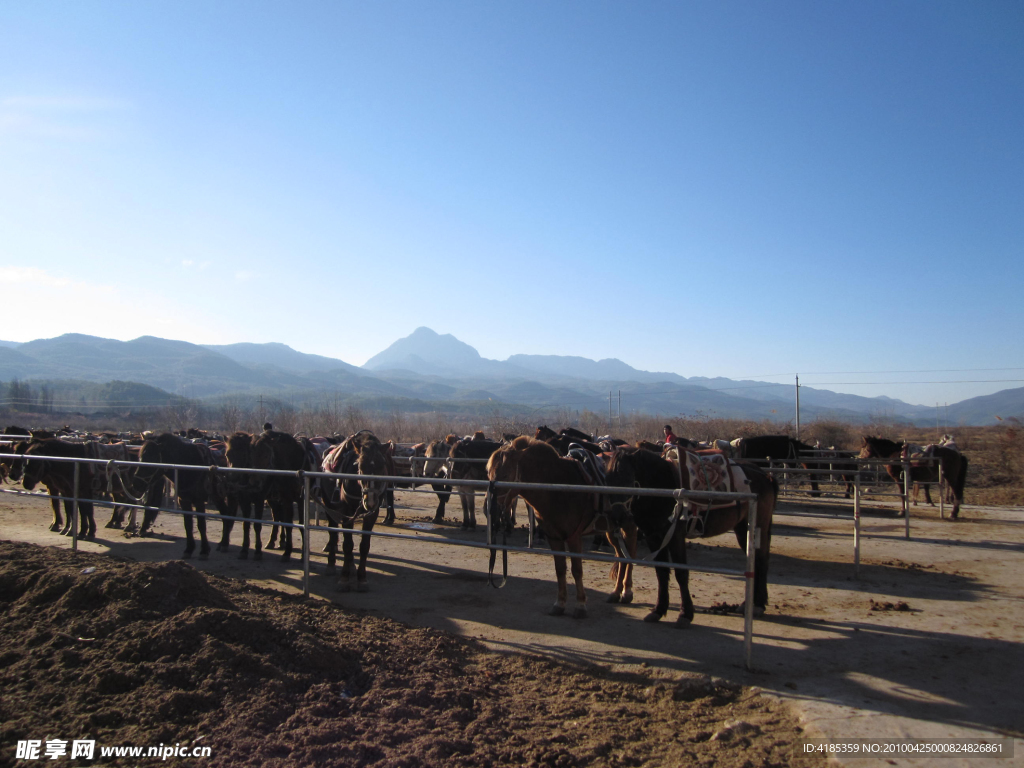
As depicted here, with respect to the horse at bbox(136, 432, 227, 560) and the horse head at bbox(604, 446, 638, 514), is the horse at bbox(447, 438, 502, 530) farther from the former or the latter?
the horse head at bbox(604, 446, 638, 514)

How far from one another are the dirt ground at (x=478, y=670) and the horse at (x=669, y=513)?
1.05 ft

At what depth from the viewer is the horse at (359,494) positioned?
7.41 m

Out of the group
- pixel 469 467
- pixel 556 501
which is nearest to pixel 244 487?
pixel 469 467

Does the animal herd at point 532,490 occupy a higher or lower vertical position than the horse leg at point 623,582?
higher

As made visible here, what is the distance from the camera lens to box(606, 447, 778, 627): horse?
5.91m

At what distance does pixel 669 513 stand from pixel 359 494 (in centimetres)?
413

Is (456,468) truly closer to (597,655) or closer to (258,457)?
(258,457)

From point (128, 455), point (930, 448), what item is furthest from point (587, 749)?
point (930, 448)

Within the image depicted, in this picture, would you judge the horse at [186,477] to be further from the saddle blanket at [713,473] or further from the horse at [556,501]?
the saddle blanket at [713,473]

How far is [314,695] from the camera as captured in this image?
4.08 meters

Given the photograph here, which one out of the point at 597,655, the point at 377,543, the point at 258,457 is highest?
the point at 258,457

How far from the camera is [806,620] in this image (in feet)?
20.6

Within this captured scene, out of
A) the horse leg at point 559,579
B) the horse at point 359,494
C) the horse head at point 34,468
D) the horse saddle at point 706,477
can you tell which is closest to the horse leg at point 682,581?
the horse saddle at point 706,477

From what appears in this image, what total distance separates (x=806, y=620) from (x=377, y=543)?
7.80 m
